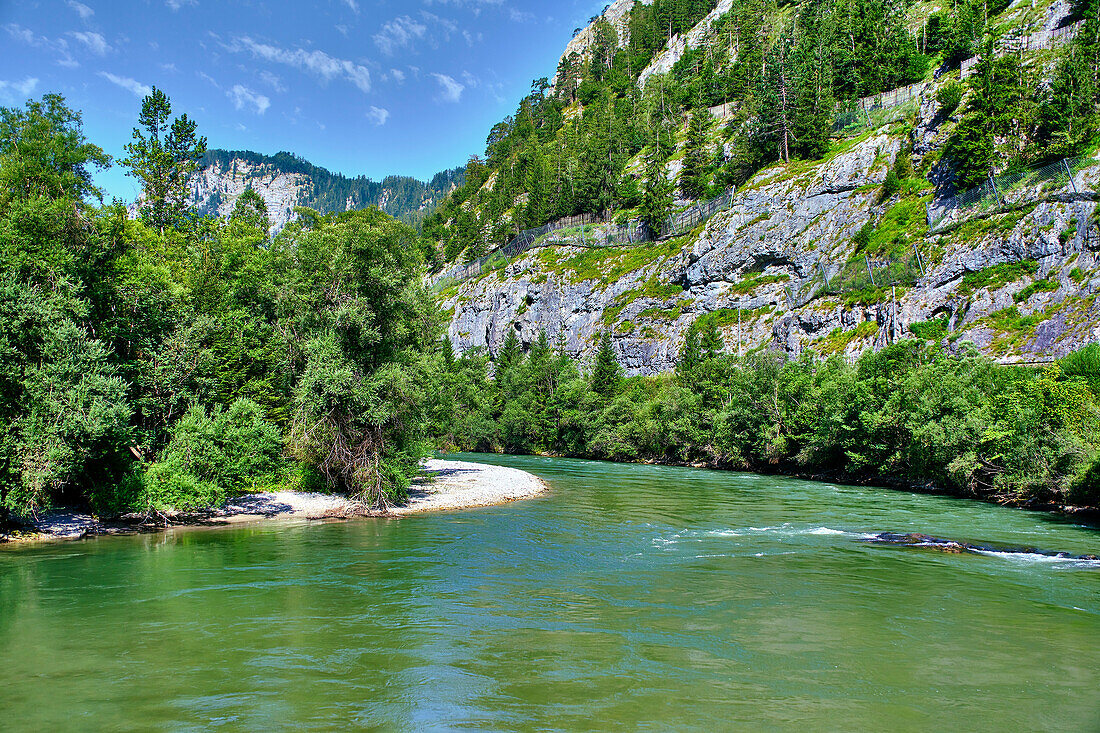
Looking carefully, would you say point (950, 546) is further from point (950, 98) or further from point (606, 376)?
point (950, 98)

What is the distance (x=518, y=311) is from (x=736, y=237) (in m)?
40.1

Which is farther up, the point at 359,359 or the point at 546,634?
the point at 359,359

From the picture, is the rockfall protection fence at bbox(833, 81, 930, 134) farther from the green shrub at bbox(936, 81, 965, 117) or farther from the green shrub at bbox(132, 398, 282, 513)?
the green shrub at bbox(132, 398, 282, 513)

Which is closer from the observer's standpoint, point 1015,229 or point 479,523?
point 479,523

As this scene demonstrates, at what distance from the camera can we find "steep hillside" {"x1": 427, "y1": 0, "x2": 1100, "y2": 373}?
52656 mm

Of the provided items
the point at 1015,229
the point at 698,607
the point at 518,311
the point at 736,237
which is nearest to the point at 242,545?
the point at 698,607

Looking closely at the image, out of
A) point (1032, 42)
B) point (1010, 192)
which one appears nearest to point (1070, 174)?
point (1010, 192)

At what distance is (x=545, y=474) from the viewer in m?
48.3

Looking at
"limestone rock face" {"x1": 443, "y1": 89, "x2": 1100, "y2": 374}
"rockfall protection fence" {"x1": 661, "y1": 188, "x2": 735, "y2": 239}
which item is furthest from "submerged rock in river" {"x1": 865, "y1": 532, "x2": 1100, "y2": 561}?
"rockfall protection fence" {"x1": 661, "y1": 188, "x2": 735, "y2": 239}

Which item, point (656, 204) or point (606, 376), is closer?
point (606, 376)

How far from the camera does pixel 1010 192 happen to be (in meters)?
56.6

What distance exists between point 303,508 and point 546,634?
1926 centimetres

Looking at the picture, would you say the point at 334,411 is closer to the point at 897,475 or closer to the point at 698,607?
the point at 698,607

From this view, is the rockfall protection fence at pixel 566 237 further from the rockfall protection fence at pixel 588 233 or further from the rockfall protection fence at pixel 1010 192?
the rockfall protection fence at pixel 1010 192
